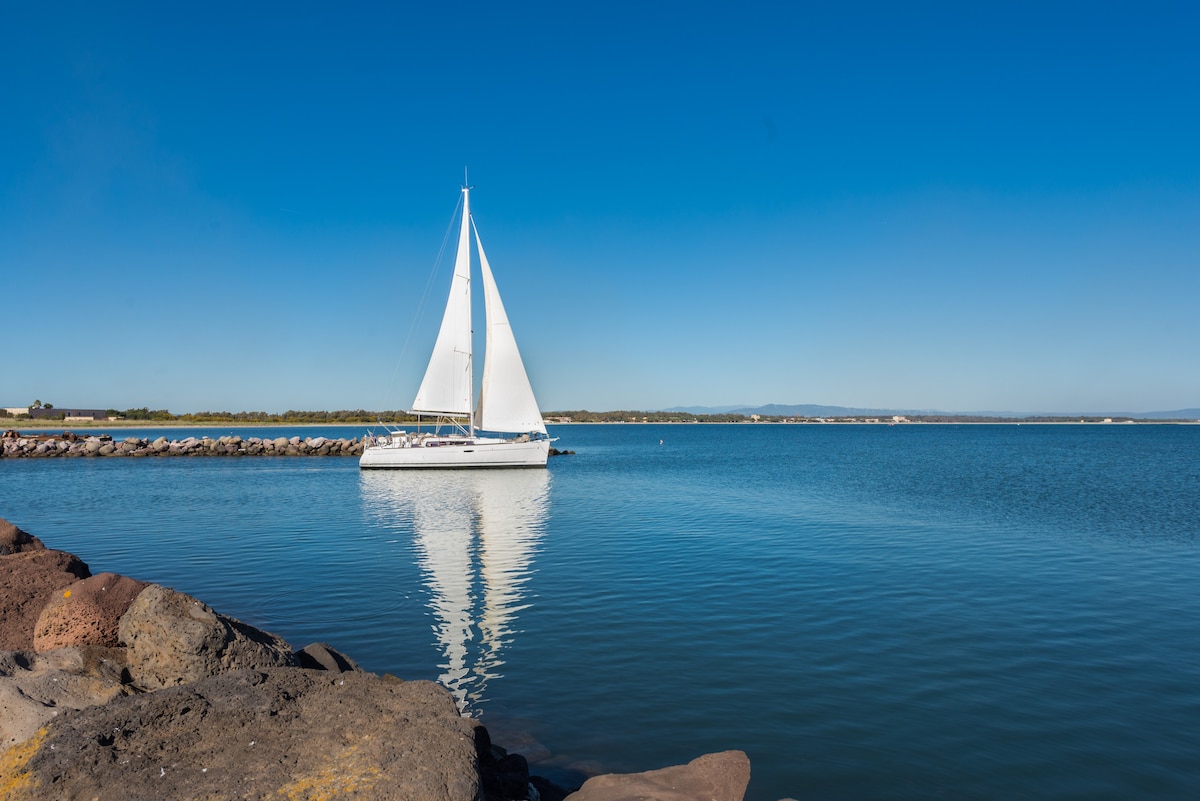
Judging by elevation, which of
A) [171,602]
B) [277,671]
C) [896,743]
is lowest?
[896,743]

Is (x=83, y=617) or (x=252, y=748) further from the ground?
(x=83, y=617)

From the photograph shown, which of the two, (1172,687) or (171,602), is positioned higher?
(171,602)

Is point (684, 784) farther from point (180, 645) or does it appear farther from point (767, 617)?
point (767, 617)

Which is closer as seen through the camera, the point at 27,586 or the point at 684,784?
the point at 684,784

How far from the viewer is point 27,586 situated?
852 centimetres

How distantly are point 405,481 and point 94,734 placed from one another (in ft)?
112

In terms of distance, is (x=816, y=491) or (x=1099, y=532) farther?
(x=816, y=491)

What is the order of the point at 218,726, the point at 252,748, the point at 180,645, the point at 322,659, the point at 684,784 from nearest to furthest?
the point at 252,748, the point at 218,726, the point at 684,784, the point at 180,645, the point at 322,659

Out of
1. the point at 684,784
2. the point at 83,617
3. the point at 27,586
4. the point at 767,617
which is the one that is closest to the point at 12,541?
the point at 27,586

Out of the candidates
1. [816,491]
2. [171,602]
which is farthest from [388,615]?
[816,491]

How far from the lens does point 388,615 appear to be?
12.1 m

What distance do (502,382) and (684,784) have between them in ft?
129

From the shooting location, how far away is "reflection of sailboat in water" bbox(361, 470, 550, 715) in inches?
399

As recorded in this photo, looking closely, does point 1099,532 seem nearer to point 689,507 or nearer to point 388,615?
point 689,507
